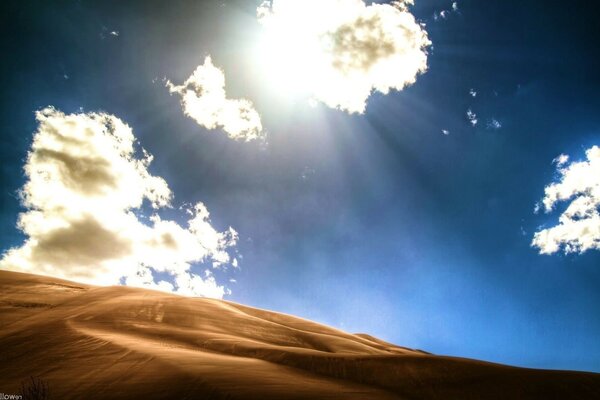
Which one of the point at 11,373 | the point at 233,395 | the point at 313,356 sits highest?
the point at 313,356

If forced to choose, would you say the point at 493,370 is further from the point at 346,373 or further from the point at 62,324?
the point at 62,324

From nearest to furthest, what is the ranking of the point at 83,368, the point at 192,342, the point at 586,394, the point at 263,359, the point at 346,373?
1. the point at 586,394
2. the point at 83,368
3. the point at 346,373
4. the point at 263,359
5. the point at 192,342

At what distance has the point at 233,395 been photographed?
5.81 m

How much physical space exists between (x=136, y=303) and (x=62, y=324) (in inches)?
184

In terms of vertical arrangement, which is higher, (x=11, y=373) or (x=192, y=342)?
(x=192, y=342)

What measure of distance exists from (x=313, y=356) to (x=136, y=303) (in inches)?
455

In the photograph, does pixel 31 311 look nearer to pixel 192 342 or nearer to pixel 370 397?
pixel 192 342

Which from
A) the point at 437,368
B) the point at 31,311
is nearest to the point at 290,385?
the point at 437,368

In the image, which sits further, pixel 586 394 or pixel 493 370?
pixel 493 370

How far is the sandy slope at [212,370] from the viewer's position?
6.39 m

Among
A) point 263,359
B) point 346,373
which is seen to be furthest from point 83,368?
point 346,373

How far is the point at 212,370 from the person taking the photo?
6.90 meters

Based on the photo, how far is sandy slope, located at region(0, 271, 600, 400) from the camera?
6.39 meters

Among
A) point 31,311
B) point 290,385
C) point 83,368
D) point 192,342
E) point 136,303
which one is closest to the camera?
point 290,385
